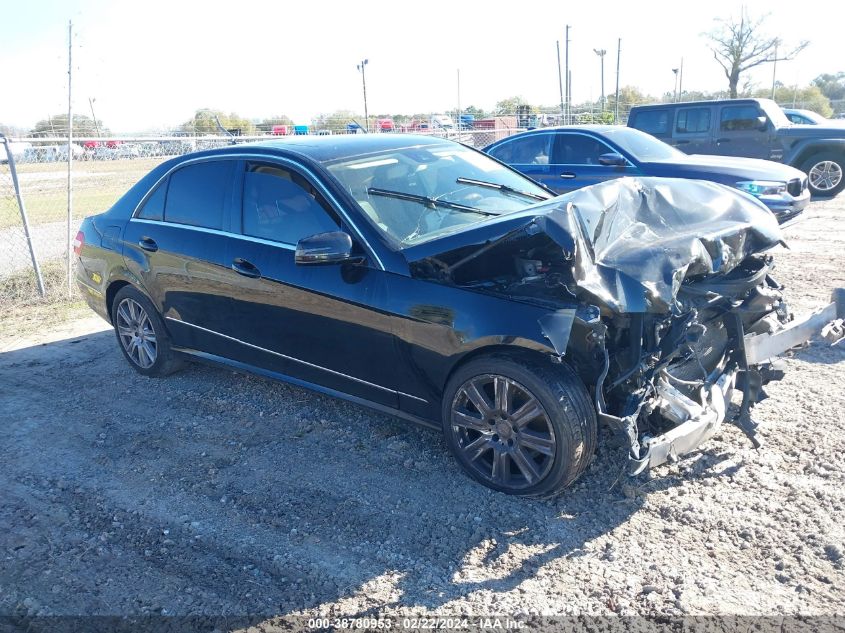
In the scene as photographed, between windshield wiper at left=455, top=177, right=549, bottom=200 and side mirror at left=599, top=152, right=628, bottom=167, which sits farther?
side mirror at left=599, top=152, right=628, bottom=167

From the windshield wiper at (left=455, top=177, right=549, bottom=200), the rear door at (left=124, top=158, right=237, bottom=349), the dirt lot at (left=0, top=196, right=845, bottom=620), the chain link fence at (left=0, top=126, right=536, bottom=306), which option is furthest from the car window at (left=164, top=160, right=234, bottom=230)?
the chain link fence at (left=0, top=126, right=536, bottom=306)

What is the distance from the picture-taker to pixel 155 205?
524 cm

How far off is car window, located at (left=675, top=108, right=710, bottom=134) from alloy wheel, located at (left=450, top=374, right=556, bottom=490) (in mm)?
11645

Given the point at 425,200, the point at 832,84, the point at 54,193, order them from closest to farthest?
the point at 425,200 → the point at 54,193 → the point at 832,84

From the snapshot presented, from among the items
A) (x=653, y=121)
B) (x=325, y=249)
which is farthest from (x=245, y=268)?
(x=653, y=121)

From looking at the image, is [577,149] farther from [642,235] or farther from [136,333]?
[136,333]

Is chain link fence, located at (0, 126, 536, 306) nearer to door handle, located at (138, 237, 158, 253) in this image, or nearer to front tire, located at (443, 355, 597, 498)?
door handle, located at (138, 237, 158, 253)

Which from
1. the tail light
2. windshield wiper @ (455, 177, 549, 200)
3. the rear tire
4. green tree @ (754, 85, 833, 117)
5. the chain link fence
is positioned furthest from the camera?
green tree @ (754, 85, 833, 117)

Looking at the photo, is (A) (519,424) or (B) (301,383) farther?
(B) (301,383)

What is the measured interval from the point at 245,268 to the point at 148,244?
1192mm

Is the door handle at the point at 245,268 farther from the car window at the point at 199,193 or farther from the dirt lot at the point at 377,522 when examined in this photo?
the dirt lot at the point at 377,522

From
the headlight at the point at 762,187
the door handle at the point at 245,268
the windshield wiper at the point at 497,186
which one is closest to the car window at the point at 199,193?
the door handle at the point at 245,268

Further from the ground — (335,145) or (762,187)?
(335,145)

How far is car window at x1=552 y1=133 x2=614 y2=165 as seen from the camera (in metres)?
9.46
